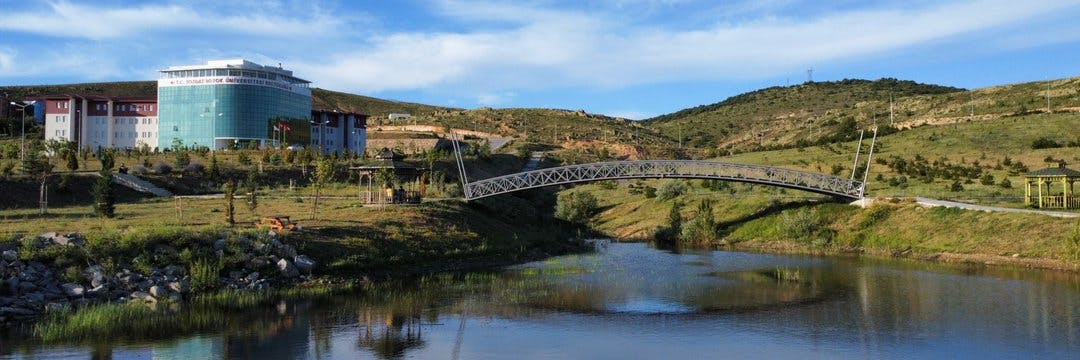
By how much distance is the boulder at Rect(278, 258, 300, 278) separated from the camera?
35.5m

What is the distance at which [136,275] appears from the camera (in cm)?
3155

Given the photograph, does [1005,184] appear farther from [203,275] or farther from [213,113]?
[213,113]

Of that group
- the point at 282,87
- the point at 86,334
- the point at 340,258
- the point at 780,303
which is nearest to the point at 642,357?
the point at 780,303

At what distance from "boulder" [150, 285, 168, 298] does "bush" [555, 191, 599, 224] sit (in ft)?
156

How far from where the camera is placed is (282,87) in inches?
4446

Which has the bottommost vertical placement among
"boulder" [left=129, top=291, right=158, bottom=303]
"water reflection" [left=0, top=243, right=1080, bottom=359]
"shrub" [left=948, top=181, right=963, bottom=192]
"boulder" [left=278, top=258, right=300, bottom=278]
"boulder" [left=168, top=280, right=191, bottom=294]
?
"water reflection" [left=0, top=243, right=1080, bottom=359]

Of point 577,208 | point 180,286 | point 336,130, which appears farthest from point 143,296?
point 336,130

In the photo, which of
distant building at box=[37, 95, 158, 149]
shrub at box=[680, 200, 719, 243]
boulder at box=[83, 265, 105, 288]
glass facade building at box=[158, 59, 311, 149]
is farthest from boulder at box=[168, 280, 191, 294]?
distant building at box=[37, 95, 158, 149]

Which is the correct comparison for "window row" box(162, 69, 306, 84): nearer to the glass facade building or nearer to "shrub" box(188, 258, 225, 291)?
the glass facade building

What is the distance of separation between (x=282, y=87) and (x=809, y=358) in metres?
99.9

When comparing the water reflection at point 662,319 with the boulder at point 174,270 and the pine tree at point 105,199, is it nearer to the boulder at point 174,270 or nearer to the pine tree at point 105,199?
the boulder at point 174,270

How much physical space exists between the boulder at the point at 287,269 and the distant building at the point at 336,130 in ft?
288

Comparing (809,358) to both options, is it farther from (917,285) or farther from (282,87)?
(282,87)

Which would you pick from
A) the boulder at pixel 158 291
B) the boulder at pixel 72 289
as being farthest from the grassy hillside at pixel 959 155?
the boulder at pixel 72 289
